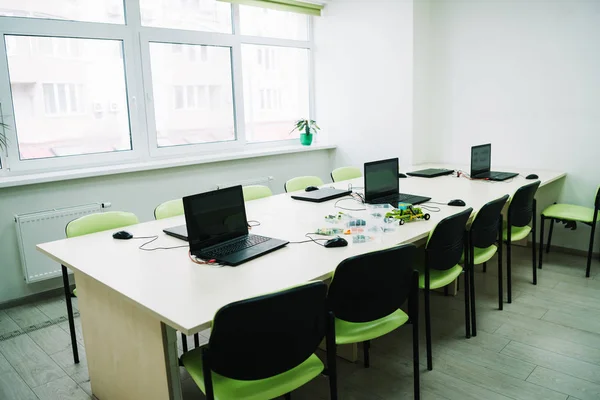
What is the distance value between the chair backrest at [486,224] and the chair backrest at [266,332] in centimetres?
148

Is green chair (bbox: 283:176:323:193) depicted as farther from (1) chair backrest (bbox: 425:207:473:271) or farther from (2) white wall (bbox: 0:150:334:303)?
(1) chair backrest (bbox: 425:207:473:271)

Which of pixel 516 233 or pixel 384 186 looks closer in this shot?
pixel 384 186

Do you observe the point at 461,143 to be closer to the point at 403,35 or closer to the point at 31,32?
the point at 403,35

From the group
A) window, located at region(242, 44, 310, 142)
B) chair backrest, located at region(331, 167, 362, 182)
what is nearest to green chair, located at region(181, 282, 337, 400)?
chair backrest, located at region(331, 167, 362, 182)

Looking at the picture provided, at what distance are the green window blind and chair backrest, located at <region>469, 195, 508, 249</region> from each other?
3.39m

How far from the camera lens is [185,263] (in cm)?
212

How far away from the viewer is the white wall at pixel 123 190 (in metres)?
3.55

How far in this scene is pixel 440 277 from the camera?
2.67 m

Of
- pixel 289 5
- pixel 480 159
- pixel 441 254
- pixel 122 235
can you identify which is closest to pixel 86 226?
pixel 122 235

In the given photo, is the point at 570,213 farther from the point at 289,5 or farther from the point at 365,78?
the point at 289,5

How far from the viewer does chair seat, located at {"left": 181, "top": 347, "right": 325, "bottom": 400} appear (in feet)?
5.49

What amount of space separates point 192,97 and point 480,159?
9.40ft

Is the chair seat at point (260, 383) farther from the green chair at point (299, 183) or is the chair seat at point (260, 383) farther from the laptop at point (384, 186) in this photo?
the green chair at point (299, 183)

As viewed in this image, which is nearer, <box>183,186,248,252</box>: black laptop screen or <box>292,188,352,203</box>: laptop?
<box>183,186,248,252</box>: black laptop screen
